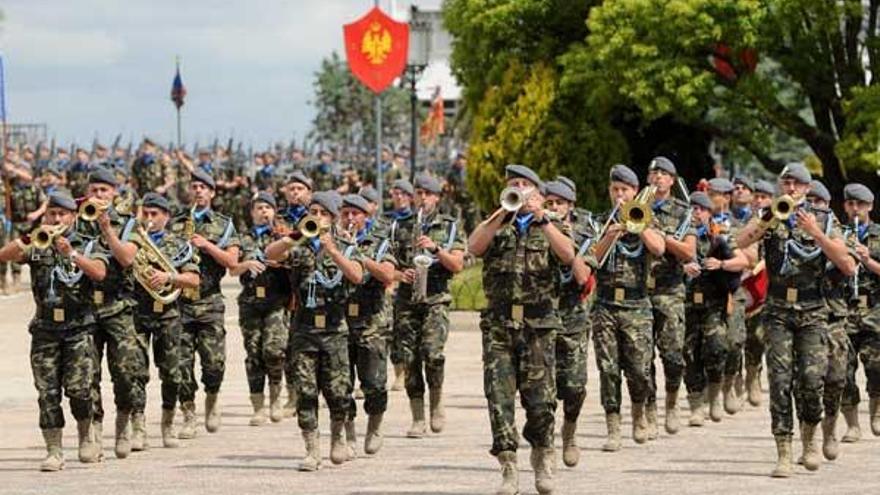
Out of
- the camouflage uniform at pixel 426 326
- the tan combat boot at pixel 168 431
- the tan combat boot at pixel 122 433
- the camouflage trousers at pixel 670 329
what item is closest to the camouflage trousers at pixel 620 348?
the camouflage trousers at pixel 670 329

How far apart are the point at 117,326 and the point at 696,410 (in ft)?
18.4

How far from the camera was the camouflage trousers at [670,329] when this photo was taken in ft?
58.6

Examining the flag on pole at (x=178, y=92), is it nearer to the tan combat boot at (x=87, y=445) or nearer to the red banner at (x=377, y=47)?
the red banner at (x=377, y=47)

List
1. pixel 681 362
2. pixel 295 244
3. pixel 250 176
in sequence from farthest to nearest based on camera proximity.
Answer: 1. pixel 250 176
2. pixel 681 362
3. pixel 295 244

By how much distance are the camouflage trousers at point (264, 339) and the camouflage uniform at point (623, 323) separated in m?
3.17

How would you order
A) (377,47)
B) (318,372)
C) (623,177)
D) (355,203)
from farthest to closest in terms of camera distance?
(377,47), (355,203), (623,177), (318,372)

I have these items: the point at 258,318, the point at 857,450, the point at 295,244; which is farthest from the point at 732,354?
the point at 295,244

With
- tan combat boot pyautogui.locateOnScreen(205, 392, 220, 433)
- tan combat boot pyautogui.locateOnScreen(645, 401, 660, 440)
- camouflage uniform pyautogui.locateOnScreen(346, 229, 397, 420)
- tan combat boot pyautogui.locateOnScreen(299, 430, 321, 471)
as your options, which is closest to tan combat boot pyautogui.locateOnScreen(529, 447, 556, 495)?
tan combat boot pyautogui.locateOnScreen(299, 430, 321, 471)

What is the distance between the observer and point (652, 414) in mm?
17484

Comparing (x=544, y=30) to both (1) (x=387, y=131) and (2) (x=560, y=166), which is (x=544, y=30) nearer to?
(2) (x=560, y=166)

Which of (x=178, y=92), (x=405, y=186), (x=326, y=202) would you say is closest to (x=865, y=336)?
(x=405, y=186)

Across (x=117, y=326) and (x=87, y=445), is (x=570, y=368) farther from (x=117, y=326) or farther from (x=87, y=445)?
(x=87, y=445)

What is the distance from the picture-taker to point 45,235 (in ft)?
48.7

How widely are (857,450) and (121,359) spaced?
577 cm
